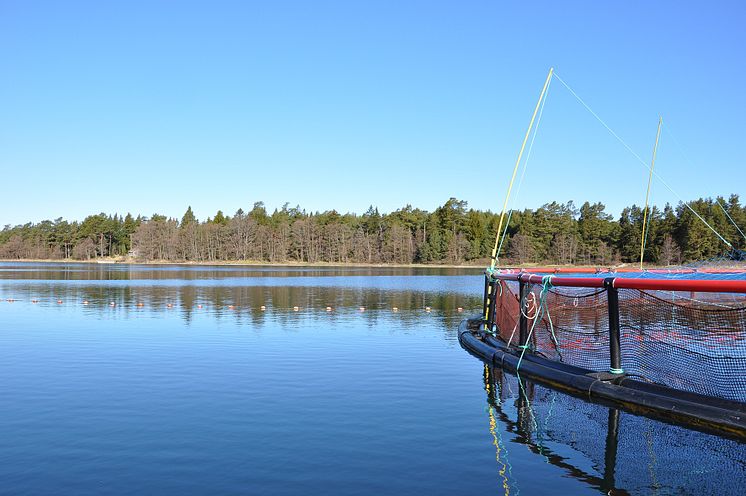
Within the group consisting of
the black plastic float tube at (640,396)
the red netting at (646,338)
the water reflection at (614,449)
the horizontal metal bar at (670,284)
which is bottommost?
the water reflection at (614,449)

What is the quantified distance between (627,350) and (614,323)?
242 cm

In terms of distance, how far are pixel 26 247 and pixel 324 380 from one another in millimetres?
206674

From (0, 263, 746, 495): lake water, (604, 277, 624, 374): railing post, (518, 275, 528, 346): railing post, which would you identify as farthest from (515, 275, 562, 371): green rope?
(604, 277, 624, 374): railing post

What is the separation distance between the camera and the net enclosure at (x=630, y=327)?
12.2 meters

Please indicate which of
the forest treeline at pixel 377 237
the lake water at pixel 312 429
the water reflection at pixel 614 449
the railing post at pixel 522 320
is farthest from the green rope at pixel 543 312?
the forest treeline at pixel 377 237

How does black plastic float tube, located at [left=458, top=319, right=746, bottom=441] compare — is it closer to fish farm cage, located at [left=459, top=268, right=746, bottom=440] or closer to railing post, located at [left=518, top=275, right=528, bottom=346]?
fish farm cage, located at [left=459, top=268, right=746, bottom=440]

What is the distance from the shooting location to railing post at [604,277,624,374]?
13.2 m

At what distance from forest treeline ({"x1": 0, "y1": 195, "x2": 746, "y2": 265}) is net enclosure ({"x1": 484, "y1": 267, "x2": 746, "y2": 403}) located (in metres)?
103

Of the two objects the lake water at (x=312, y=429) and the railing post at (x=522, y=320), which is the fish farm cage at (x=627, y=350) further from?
the lake water at (x=312, y=429)

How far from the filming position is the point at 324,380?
52.7ft

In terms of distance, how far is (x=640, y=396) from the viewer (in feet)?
39.4

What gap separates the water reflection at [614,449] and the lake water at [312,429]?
40mm

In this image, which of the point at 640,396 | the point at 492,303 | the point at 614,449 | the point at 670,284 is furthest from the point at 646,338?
the point at 614,449

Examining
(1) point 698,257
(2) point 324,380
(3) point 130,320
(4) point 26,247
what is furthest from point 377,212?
(2) point 324,380
